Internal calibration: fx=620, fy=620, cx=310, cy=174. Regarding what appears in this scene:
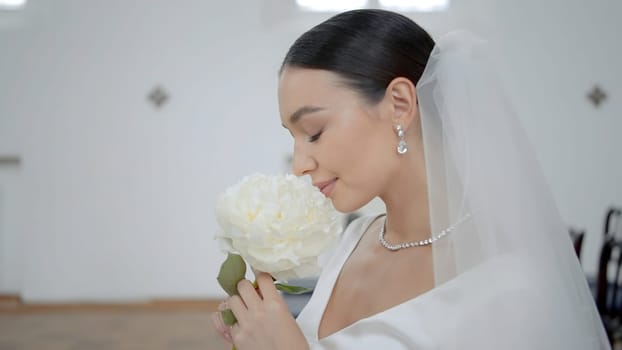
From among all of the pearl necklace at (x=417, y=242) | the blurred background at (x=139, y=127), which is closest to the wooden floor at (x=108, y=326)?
the blurred background at (x=139, y=127)

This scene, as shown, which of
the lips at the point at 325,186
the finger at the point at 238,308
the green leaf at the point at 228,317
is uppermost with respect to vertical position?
the lips at the point at 325,186

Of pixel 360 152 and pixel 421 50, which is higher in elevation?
pixel 421 50

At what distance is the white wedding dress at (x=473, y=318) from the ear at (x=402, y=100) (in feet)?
1.15

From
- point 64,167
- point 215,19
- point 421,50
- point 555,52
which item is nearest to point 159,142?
point 64,167

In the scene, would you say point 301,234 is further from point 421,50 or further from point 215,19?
point 215,19

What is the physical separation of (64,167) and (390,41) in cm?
582

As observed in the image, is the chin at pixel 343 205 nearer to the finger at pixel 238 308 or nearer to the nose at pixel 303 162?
the nose at pixel 303 162

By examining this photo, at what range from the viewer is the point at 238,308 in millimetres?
1182

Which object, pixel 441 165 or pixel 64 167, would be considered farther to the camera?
pixel 64 167

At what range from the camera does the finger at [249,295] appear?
3.84ft

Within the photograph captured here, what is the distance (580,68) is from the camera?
6.27 metres

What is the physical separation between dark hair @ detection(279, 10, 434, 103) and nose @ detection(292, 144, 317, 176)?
0.56 ft

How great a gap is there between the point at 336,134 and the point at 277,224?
277mm

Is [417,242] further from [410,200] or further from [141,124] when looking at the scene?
[141,124]
